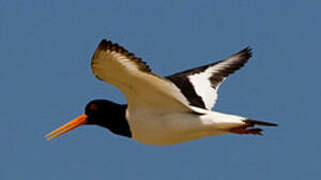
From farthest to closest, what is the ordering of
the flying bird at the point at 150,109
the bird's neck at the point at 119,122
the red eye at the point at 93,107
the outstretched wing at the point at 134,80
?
the red eye at the point at 93,107, the bird's neck at the point at 119,122, the flying bird at the point at 150,109, the outstretched wing at the point at 134,80

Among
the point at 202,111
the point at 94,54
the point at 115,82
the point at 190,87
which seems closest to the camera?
the point at 94,54

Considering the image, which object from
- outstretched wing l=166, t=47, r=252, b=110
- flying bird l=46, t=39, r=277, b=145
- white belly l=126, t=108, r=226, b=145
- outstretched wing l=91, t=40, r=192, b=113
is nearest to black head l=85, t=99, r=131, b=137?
flying bird l=46, t=39, r=277, b=145

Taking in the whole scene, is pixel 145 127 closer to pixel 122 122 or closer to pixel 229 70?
pixel 122 122

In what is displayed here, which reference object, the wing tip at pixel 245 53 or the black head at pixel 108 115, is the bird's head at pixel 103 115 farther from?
the wing tip at pixel 245 53

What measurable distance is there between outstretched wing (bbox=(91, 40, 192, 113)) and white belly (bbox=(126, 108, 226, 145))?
0.36ft

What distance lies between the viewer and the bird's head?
10.6 meters

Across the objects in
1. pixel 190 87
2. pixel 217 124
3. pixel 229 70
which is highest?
pixel 229 70

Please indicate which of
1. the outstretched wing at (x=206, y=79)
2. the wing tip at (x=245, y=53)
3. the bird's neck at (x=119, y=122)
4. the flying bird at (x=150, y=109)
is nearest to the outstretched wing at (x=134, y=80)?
the flying bird at (x=150, y=109)

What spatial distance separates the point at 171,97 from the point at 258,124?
1.18m

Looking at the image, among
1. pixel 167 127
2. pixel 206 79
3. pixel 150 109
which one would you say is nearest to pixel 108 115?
pixel 150 109

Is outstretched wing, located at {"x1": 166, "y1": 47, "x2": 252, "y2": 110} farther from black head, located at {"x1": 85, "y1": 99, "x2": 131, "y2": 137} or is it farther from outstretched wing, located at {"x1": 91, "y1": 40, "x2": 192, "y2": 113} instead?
black head, located at {"x1": 85, "y1": 99, "x2": 131, "y2": 137}

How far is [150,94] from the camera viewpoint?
9867 mm

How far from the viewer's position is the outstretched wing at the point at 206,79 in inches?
438

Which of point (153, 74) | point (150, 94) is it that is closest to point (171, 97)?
point (150, 94)
